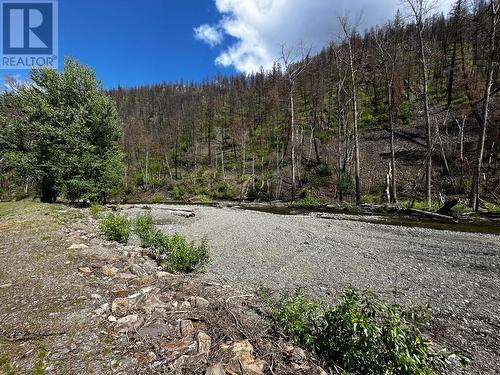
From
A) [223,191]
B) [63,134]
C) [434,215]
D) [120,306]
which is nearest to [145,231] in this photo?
[120,306]

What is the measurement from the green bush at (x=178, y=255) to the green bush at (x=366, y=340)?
3542mm

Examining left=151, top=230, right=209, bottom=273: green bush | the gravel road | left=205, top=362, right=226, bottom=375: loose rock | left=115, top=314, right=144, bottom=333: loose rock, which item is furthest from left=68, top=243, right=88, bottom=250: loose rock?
left=205, top=362, right=226, bottom=375: loose rock

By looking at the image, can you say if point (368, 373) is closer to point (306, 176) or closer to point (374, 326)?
point (374, 326)

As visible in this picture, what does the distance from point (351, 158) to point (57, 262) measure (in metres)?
33.8

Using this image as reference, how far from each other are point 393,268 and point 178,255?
5.76 metres

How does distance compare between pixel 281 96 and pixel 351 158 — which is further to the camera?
pixel 281 96

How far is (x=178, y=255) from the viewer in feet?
21.4

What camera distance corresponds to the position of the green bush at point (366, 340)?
8.39 ft

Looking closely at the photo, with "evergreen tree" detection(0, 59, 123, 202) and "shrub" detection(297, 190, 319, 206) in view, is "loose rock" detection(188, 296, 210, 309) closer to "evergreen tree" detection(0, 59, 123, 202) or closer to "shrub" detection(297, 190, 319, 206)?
"evergreen tree" detection(0, 59, 123, 202)

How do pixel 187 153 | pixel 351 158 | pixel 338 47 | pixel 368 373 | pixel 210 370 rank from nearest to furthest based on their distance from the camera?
1. pixel 210 370
2. pixel 368 373
3. pixel 338 47
4. pixel 351 158
5. pixel 187 153

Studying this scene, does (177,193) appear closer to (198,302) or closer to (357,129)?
(357,129)

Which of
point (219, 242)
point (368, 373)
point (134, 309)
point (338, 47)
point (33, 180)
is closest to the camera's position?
point (368, 373)

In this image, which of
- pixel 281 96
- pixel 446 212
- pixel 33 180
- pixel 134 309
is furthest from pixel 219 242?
pixel 281 96

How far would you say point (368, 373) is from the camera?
284 cm
